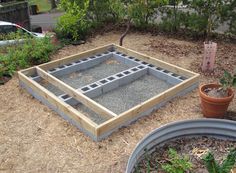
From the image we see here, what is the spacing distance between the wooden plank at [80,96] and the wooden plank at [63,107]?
0.32 meters

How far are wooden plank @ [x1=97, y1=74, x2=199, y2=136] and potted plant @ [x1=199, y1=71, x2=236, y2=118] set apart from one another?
620 mm

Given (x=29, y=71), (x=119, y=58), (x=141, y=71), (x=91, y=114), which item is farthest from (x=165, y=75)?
(x=29, y=71)

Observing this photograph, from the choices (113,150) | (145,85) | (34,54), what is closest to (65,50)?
(34,54)

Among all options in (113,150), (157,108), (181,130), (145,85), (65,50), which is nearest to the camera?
(113,150)

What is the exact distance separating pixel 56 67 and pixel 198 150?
396cm

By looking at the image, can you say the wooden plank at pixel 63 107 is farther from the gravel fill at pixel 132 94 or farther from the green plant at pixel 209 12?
the green plant at pixel 209 12

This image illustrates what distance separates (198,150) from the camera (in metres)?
4.79

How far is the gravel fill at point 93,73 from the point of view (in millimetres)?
6778

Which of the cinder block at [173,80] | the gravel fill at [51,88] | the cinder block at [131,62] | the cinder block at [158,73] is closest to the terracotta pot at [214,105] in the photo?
the cinder block at [173,80]

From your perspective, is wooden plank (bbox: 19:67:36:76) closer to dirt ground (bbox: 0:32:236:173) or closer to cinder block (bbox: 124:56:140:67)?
→ dirt ground (bbox: 0:32:236:173)

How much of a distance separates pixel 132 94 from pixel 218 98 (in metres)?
1.80

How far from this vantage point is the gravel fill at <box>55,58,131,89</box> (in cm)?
678

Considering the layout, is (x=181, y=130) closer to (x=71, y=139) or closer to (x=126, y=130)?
(x=126, y=130)

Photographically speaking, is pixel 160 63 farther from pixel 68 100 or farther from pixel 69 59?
pixel 68 100
